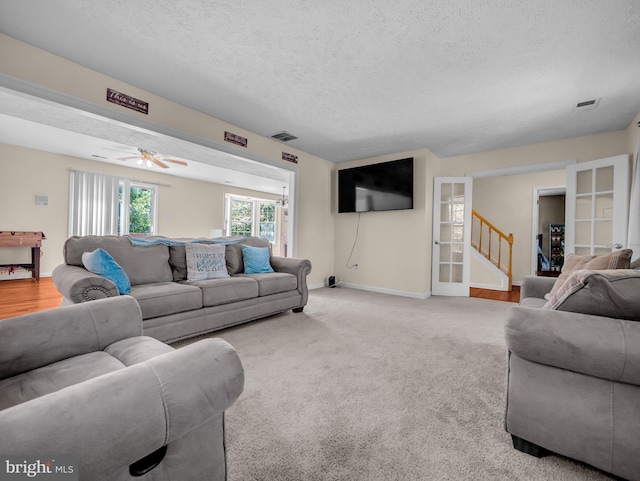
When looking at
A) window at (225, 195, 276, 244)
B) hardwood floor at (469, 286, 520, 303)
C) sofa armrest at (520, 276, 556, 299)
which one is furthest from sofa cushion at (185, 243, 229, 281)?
window at (225, 195, 276, 244)

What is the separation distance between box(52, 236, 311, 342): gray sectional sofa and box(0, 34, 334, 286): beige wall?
1.30 metres

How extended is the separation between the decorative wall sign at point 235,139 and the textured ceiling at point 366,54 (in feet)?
0.80

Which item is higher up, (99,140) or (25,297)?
(99,140)

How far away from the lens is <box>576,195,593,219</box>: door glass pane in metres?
3.62

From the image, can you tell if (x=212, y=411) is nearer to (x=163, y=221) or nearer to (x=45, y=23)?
(x=45, y=23)

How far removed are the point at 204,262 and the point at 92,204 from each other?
16.1 ft

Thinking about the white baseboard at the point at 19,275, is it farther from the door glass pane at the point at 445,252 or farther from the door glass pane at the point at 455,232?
the door glass pane at the point at 455,232

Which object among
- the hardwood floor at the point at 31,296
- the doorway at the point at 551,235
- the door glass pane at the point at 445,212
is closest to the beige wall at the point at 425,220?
the door glass pane at the point at 445,212

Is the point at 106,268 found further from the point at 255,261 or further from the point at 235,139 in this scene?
the point at 235,139

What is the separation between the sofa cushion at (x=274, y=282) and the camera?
10.2 feet

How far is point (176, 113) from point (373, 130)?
2.39m

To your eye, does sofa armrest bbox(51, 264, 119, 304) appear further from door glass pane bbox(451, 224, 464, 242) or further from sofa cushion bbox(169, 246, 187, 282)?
door glass pane bbox(451, 224, 464, 242)

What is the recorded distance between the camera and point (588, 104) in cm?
300

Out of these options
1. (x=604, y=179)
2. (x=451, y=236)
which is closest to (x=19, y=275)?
(x=451, y=236)
